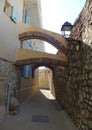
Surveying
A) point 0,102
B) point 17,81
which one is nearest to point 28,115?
point 0,102

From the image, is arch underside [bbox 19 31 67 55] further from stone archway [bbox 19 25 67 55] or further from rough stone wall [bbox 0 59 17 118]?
rough stone wall [bbox 0 59 17 118]

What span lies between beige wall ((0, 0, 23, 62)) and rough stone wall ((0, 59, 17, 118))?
29 centimetres

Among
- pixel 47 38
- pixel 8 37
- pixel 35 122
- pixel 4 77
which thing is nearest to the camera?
pixel 35 122

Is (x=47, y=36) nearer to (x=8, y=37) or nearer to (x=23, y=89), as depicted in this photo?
(x=8, y=37)

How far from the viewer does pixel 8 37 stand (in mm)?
6922

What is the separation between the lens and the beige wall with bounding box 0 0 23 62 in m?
6.27

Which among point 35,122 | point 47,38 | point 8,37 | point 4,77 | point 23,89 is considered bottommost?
point 35,122

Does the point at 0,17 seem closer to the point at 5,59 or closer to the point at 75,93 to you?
the point at 5,59

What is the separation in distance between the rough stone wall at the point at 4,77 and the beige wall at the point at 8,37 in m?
0.29

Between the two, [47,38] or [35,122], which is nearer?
[35,122]

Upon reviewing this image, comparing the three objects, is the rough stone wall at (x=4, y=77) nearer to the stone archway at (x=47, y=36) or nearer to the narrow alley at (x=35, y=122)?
the narrow alley at (x=35, y=122)

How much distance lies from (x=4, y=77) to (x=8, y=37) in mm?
1693

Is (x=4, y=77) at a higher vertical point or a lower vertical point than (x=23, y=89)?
higher

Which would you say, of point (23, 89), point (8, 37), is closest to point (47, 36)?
point (8, 37)
